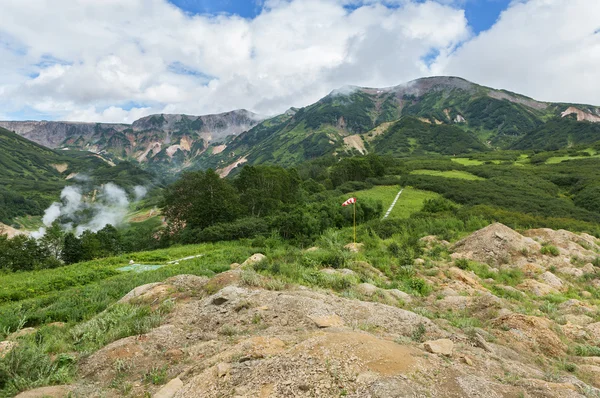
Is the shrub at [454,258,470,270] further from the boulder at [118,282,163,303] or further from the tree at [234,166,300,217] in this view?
the tree at [234,166,300,217]

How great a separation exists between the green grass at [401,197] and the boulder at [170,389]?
3847 centimetres

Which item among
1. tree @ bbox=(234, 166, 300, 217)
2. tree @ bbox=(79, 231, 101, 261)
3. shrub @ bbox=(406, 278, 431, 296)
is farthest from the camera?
tree @ bbox=(234, 166, 300, 217)

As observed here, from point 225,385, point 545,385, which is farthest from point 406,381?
point 225,385

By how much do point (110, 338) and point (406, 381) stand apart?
696 centimetres

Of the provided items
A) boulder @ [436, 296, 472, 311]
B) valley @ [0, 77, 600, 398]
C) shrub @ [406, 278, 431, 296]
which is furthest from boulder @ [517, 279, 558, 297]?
shrub @ [406, 278, 431, 296]

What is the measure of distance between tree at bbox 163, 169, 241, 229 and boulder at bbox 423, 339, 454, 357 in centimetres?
3739

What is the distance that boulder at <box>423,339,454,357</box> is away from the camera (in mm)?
5832

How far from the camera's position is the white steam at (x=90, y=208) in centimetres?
11912

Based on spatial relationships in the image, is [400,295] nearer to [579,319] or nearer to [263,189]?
[579,319]

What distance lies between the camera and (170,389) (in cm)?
501

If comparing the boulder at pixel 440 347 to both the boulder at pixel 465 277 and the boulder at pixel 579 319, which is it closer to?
the boulder at pixel 579 319

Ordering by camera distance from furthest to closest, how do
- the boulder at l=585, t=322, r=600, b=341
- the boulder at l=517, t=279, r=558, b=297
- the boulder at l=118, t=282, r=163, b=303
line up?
1. the boulder at l=517, t=279, r=558, b=297
2. the boulder at l=118, t=282, r=163, b=303
3. the boulder at l=585, t=322, r=600, b=341

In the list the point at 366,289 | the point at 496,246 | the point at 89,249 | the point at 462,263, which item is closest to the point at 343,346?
the point at 366,289

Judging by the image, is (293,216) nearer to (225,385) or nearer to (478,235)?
(478,235)
